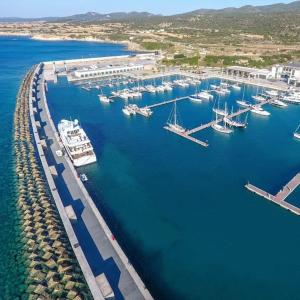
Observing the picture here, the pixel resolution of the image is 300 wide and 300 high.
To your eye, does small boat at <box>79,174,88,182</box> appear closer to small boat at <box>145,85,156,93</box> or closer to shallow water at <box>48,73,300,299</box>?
shallow water at <box>48,73,300,299</box>

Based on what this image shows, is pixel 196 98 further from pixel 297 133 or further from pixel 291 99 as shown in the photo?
pixel 297 133

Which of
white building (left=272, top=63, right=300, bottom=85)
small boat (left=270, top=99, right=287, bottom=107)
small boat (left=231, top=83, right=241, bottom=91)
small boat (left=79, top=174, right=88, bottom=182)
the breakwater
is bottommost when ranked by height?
small boat (left=231, top=83, right=241, bottom=91)

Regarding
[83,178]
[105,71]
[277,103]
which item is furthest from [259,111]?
[105,71]

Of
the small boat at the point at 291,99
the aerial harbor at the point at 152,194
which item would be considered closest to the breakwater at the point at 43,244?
the aerial harbor at the point at 152,194

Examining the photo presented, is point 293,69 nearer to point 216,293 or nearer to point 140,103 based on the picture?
point 140,103

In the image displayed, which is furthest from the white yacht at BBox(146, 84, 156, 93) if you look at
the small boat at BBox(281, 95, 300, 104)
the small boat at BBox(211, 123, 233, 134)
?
the small boat at BBox(281, 95, 300, 104)

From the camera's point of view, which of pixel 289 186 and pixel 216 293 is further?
pixel 289 186

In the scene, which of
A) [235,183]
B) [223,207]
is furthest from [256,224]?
[235,183]
